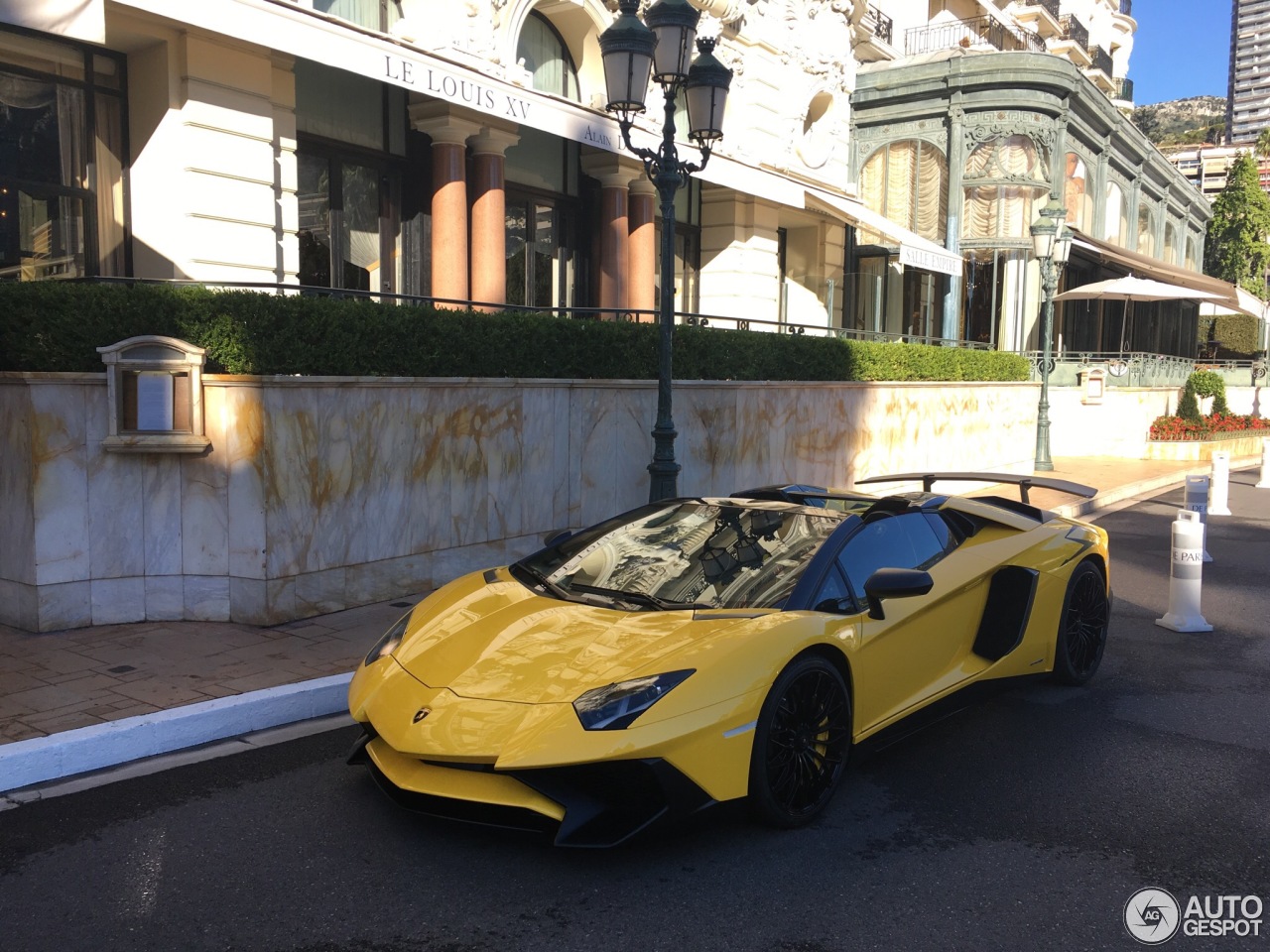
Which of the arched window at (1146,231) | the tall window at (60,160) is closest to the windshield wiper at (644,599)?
the tall window at (60,160)

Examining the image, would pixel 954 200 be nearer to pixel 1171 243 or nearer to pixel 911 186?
pixel 911 186

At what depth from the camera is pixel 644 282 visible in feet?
58.1

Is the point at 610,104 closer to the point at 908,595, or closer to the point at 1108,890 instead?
the point at 908,595

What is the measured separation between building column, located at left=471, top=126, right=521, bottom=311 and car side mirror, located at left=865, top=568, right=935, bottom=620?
10504 millimetres

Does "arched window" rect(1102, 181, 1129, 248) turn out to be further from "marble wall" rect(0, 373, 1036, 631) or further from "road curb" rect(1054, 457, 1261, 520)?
"marble wall" rect(0, 373, 1036, 631)

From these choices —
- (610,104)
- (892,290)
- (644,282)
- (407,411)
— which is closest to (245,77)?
(610,104)

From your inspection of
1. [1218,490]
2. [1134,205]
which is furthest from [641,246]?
[1134,205]

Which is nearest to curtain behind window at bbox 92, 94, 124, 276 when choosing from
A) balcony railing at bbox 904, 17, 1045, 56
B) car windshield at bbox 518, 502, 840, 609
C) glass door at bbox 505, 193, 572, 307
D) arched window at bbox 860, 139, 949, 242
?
glass door at bbox 505, 193, 572, 307

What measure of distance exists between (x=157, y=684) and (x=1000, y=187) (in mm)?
24905

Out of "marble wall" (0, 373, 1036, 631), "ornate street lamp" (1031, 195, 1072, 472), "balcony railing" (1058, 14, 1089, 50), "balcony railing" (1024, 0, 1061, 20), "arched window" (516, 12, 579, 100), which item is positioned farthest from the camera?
"balcony railing" (1058, 14, 1089, 50)

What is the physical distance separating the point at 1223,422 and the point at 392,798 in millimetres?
29715

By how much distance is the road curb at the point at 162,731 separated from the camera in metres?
4.66

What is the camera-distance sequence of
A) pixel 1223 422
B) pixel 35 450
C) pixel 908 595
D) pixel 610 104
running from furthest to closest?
1. pixel 1223 422
2. pixel 610 104
3. pixel 35 450
4. pixel 908 595

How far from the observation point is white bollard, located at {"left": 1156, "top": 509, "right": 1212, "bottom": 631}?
762cm
